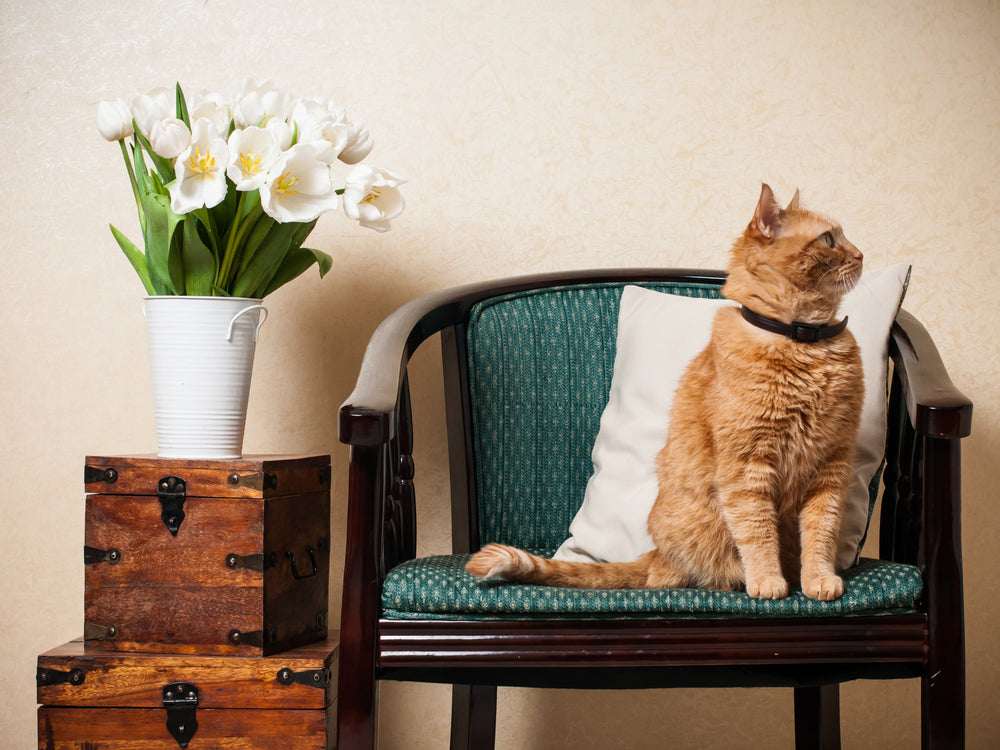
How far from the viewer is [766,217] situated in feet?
3.59

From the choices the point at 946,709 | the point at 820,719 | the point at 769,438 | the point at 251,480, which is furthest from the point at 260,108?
the point at 820,719

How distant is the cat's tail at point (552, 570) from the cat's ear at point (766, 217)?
0.45 m

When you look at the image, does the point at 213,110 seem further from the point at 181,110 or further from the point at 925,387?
the point at 925,387

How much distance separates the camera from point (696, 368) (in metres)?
1.22

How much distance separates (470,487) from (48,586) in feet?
3.14

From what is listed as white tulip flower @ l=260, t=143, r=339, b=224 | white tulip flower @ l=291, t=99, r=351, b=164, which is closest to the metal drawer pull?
white tulip flower @ l=260, t=143, r=339, b=224

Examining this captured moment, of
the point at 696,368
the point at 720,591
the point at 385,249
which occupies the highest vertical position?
the point at 385,249

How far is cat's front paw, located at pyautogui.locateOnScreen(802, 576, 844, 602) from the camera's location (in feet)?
3.36

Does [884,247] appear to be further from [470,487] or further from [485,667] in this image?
[485,667]

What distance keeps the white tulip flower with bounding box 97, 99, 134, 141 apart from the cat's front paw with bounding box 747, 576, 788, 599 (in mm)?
1160

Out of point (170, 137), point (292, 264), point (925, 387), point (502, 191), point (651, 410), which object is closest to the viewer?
point (925, 387)

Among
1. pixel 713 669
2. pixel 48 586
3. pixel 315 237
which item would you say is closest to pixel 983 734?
pixel 713 669

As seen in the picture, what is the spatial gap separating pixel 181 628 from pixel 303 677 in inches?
8.0

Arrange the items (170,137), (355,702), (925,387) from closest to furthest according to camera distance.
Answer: (355,702)
(925,387)
(170,137)
